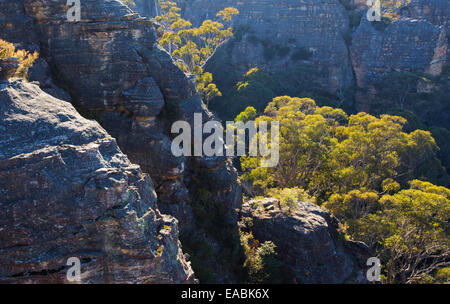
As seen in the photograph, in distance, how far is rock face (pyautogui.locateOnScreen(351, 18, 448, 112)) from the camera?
124ft

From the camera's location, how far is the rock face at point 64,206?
630cm

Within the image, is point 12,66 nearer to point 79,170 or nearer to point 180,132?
point 79,170

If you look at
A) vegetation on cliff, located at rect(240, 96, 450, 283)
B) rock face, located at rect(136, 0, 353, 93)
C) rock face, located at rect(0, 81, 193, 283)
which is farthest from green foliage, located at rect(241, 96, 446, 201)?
rock face, located at rect(136, 0, 353, 93)

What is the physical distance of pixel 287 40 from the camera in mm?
45062

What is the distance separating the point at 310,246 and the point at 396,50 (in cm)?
3444

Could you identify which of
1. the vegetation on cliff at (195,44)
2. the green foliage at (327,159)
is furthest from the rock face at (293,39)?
the green foliage at (327,159)

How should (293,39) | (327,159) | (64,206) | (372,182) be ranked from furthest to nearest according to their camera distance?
(293,39) < (372,182) < (327,159) < (64,206)

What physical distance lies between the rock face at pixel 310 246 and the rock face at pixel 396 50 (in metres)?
29.6

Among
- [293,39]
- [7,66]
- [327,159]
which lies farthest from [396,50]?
[7,66]

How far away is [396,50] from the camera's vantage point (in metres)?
39.1

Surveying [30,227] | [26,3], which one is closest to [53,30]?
[26,3]

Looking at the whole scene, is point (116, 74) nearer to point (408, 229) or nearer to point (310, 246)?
point (310, 246)

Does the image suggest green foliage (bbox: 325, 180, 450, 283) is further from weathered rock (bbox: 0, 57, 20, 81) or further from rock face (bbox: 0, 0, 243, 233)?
weathered rock (bbox: 0, 57, 20, 81)

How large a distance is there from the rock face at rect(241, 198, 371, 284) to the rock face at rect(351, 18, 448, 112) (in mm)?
29587
